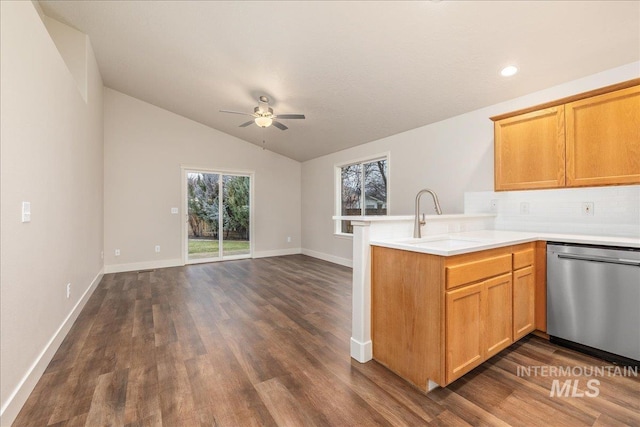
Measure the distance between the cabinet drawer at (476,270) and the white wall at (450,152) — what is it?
1595 mm

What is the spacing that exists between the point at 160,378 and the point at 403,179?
3867mm

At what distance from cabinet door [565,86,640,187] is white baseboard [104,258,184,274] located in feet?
20.4

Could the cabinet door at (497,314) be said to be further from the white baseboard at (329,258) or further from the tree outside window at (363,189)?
the white baseboard at (329,258)

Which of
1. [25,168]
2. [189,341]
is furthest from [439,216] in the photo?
[25,168]

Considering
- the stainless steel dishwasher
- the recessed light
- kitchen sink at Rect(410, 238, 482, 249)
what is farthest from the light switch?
the recessed light

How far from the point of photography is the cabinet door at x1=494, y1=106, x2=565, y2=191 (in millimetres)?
2551

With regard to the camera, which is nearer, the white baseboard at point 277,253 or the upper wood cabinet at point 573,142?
the upper wood cabinet at point 573,142

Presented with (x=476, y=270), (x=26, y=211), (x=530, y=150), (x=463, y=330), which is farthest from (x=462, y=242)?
(x=26, y=211)

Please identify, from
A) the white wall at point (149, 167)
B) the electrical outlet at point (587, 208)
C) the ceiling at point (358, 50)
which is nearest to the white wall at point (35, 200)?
the ceiling at point (358, 50)

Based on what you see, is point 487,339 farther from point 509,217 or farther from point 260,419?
point 509,217

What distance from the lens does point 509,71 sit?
268 cm

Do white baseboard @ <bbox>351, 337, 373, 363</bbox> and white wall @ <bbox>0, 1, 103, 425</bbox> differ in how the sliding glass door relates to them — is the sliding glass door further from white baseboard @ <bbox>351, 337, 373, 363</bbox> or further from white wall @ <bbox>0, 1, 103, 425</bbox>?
white baseboard @ <bbox>351, 337, 373, 363</bbox>

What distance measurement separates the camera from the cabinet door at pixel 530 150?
2.55 meters

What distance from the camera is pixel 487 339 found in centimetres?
191
